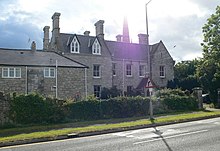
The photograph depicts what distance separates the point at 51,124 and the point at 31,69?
14219 mm

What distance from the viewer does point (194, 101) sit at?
29.9 m

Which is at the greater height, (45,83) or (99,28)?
(99,28)

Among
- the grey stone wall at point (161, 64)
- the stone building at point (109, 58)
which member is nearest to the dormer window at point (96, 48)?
the stone building at point (109, 58)

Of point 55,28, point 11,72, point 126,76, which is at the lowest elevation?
point 11,72

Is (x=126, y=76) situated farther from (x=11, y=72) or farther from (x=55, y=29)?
(x=11, y=72)

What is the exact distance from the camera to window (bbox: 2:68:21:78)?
31.6 m

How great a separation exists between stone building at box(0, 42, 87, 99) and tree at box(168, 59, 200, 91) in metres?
21.7

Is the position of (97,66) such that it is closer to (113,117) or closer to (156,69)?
(156,69)

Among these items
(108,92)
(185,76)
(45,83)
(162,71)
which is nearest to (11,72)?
(45,83)

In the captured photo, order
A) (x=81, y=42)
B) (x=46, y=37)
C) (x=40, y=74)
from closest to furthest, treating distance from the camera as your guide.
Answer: (x=40, y=74) < (x=81, y=42) < (x=46, y=37)

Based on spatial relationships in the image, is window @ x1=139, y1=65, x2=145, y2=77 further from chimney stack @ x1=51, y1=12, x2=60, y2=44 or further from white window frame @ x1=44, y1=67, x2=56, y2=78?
white window frame @ x1=44, y1=67, x2=56, y2=78

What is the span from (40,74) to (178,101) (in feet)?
51.4

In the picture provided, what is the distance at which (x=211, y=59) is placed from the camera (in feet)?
117

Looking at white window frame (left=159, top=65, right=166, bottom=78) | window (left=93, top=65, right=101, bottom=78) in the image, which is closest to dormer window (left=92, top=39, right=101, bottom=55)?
window (left=93, top=65, right=101, bottom=78)
